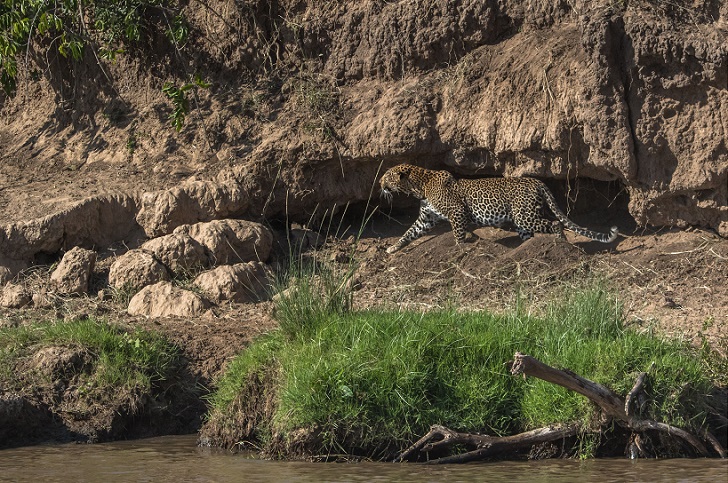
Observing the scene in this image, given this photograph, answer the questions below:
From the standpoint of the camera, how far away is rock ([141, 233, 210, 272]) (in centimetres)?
1054

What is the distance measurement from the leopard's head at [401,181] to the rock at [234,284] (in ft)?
6.08

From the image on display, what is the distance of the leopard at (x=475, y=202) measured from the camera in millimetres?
11086

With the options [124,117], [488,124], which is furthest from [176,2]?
[488,124]

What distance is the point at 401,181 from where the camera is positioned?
38.2 ft

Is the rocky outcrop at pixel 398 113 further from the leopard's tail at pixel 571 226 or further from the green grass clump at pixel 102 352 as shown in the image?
the green grass clump at pixel 102 352

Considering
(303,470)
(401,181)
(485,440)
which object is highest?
(401,181)

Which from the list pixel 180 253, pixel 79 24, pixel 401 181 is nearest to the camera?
pixel 180 253

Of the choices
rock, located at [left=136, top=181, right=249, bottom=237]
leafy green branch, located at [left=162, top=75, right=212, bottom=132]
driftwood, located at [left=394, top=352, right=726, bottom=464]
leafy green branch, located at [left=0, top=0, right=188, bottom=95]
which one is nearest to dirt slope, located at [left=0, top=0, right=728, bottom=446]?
rock, located at [left=136, top=181, right=249, bottom=237]

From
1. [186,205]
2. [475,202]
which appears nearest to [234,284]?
[186,205]

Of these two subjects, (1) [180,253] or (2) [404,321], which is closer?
(2) [404,321]

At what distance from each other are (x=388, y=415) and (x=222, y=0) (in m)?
7.19

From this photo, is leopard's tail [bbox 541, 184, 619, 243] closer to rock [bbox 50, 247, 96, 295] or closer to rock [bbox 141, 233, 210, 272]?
rock [bbox 141, 233, 210, 272]

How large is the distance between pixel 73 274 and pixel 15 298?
586 mm

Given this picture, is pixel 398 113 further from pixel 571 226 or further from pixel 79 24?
pixel 79 24
